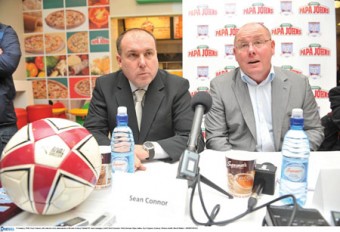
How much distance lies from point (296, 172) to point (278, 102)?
3.59ft

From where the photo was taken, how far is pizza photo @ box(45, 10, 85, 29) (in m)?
4.12

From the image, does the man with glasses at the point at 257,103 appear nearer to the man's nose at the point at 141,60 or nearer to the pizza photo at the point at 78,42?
the man's nose at the point at 141,60

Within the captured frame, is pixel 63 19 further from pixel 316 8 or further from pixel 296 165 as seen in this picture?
pixel 296 165

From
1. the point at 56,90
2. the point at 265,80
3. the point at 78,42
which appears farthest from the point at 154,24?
the point at 265,80

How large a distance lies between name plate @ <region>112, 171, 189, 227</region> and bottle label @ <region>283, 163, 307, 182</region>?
31 cm

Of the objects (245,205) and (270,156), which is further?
(270,156)

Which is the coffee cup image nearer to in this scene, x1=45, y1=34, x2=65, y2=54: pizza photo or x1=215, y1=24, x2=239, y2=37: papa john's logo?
x1=215, y1=24, x2=239, y2=37: papa john's logo

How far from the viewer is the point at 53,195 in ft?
2.17

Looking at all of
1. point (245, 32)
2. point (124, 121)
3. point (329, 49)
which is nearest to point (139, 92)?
point (124, 121)

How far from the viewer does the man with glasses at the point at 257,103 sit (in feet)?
5.84

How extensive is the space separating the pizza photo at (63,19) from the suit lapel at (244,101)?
3.02m

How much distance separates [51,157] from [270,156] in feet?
3.18

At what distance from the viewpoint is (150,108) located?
5.28 feet

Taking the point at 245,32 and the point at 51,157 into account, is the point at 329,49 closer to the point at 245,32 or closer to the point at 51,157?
the point at 245,32
